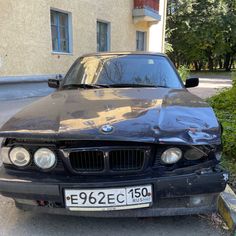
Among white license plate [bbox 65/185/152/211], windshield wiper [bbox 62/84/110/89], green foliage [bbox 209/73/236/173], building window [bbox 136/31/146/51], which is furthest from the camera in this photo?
building window [bbox 136/31/146/51]

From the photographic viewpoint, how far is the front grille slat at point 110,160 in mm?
2143

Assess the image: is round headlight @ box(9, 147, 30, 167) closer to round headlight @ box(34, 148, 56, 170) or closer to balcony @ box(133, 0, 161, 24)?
round headlight @ box(34, 148, 56, 170)

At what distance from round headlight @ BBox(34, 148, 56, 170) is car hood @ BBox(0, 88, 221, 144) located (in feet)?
0.43

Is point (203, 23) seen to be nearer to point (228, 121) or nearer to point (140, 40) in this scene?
point (140, 40)

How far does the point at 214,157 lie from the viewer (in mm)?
2254

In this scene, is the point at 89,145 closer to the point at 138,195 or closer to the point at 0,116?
the point at 138,195

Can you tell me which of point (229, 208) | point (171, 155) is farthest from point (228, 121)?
point (171, 155)

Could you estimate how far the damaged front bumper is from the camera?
2.08m

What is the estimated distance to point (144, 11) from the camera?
15.5 meters

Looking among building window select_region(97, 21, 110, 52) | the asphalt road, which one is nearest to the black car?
the asphalt road

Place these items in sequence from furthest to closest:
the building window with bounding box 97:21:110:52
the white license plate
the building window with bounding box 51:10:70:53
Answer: the building window with bounding box 97:21:110:52
the building window with bounding box 51:10:70:53
the white license plate

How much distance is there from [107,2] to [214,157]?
1225cm

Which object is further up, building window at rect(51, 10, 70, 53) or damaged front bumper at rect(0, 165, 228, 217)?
building window at rect(51, 10, 70, 53)

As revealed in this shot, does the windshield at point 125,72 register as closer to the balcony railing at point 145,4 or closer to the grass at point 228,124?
the grass at point 228,124
